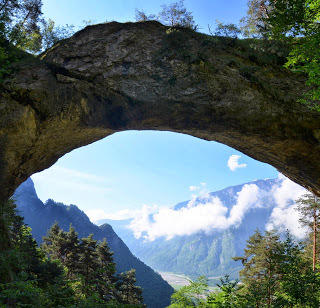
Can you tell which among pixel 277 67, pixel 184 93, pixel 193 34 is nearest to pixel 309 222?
pixel 277 67

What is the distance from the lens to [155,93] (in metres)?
14.2

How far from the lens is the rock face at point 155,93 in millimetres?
13414

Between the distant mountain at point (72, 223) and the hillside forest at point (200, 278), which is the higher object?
the hillside forest at point (200, 278)

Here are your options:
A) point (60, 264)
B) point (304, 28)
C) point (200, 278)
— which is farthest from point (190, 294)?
point (60, 264)

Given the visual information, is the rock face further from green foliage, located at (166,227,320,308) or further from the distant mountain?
the distant mountain

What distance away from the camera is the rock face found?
44.0 feet

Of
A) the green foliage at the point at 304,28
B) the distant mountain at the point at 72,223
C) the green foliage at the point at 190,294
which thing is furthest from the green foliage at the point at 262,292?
the distant mountain at the point at 72,223

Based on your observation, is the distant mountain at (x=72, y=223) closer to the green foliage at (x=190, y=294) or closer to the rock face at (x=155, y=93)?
the rock face at (x=155, y=93)

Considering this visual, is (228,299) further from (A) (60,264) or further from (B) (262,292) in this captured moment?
(A) (60,264)

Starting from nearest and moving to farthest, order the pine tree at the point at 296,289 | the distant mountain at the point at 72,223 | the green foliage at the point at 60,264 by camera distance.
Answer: the pine tree at the point at 296,289, the green foliage at the point at 60,264, the distant mountain at the point at 72,223

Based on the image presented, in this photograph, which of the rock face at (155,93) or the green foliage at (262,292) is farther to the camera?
the rock face at (155,93)

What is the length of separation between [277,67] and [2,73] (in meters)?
17.0

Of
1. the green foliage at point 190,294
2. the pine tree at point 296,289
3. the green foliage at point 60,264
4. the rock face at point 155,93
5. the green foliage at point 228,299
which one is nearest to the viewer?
the green foliage at point 228,299

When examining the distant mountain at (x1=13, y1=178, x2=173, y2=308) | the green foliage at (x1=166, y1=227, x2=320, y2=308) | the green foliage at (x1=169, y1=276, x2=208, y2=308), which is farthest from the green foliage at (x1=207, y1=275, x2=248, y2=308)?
the distant mountain at (x1=13, y1=178, x2=173, y2=308)
